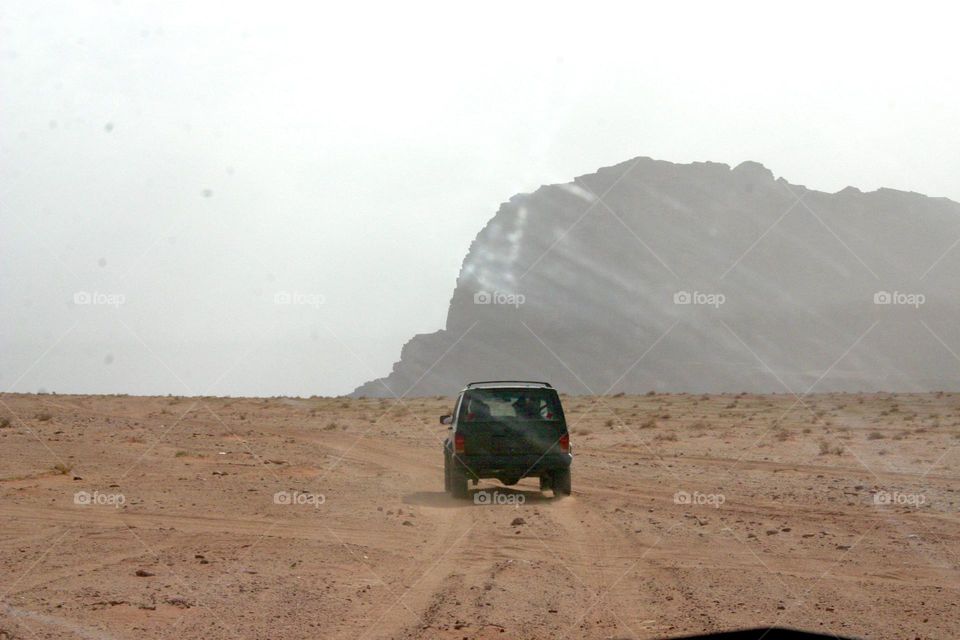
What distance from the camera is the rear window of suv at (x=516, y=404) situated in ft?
55.3

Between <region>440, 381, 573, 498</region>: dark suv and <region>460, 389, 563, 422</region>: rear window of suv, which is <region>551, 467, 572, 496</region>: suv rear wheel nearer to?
<region>440, 381, 573, 498</region>: dark suv

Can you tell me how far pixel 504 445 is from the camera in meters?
16.6

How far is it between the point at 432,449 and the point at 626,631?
2228 centimetres

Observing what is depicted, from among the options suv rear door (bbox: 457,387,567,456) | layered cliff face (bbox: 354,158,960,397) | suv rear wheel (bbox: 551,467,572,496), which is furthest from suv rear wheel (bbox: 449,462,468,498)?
layered cliff face (bbox: 354,158,960,397)

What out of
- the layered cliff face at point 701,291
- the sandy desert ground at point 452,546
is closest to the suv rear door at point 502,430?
the sandy desert ground at point 452,546

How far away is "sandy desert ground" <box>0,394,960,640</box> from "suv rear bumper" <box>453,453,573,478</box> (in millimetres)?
540

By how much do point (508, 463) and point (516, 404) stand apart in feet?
3.53

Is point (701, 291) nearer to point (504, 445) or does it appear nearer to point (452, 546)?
point (504, 445)

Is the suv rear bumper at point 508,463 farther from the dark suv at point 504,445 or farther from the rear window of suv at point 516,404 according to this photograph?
the rear window of suv at point 516,404

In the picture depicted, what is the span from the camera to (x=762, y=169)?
166 metres

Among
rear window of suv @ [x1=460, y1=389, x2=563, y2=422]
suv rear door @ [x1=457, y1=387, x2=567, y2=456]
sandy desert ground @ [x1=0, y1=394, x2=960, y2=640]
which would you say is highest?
rear window of suv @ [x1=460, y1=389, x2=563, y2=422]

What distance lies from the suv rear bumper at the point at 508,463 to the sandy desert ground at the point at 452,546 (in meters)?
0.54

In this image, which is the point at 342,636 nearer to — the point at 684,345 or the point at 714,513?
the point at 714,513

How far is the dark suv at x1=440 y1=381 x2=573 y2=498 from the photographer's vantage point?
54.3ft
